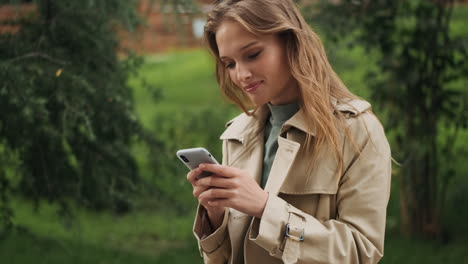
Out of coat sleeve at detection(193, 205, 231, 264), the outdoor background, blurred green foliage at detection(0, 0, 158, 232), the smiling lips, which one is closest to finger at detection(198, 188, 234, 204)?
coat sleeve at detection(193, 205, 231, 264)

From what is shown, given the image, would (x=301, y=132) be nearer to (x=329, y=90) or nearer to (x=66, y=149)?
(x=329, y=90)

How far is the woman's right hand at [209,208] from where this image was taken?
1.81 metres

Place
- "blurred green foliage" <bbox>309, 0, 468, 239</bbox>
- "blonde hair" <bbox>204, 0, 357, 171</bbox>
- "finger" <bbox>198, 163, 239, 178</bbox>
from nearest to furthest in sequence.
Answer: "finger" <bbox>198, 163, 239, 178</bbox> < "blonde hair" <bbox>204, 0, 357, 171</bbox> < "blurred green foliage" <bbox>309, 0, 468, 239</bbox>

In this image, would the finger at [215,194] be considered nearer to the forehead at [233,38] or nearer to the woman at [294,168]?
the woman at [294,168]

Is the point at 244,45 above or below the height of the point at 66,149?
above

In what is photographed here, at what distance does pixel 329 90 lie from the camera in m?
1.98

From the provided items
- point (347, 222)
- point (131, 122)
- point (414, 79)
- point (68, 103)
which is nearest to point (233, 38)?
point (347, 222)

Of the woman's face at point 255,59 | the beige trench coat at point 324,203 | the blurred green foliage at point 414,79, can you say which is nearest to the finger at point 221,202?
the beige trench coat at point 324,203

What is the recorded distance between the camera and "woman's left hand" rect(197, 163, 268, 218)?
1729 mm

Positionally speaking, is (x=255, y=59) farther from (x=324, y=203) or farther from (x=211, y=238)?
(x=211, y=238)

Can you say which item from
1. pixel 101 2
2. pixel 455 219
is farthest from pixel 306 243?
pixel 455 219

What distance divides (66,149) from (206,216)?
2.69 metres

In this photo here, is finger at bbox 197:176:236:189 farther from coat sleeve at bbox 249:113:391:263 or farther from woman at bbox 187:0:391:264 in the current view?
coat sleeve at bbox 249:113:391:263

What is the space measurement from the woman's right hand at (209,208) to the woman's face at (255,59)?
317 millimetres
